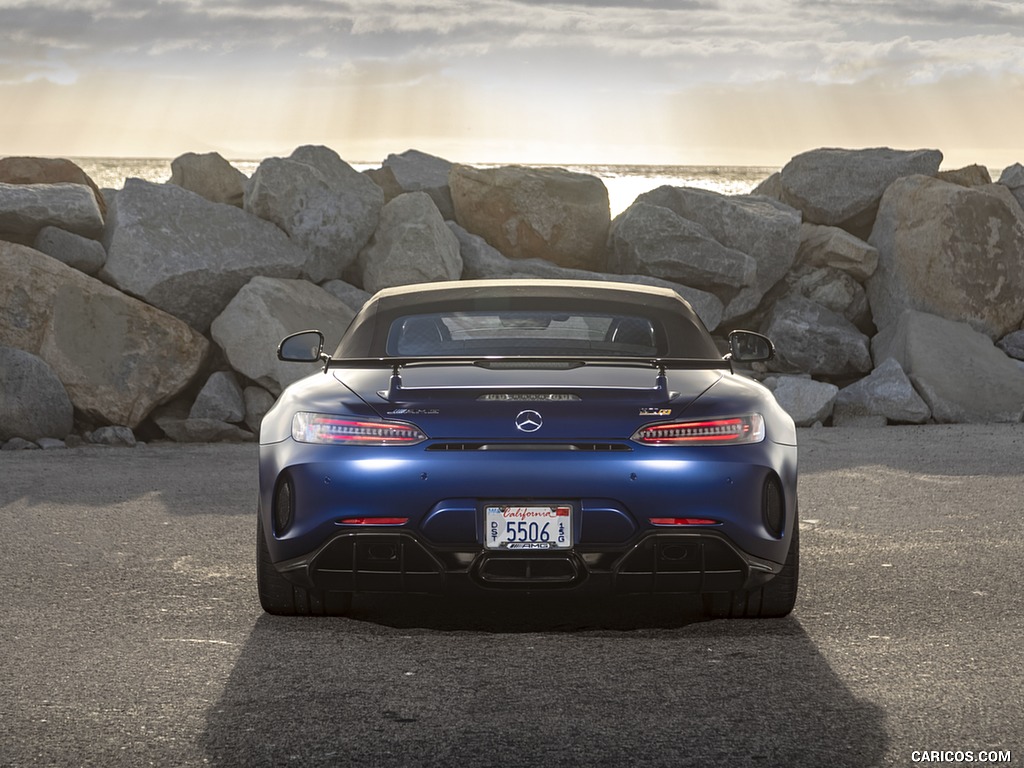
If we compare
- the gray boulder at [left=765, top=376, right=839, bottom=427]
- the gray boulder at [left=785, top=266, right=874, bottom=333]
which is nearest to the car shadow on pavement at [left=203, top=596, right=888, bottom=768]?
the gray boulder at [left=765, top=376, right=839, bottom=427]

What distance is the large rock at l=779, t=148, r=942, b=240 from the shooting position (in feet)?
60.1

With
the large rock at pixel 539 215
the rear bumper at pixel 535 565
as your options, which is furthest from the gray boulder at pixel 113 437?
the rear bumper at pixel 535 565

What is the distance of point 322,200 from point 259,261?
140 centimetres

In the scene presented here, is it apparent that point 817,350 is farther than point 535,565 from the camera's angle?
Yes

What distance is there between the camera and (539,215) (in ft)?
58.1

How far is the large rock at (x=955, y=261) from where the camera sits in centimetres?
1689

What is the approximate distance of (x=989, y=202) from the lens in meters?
17.3

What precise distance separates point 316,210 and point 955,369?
737 centimetres

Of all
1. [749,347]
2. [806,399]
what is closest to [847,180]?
[806,399]

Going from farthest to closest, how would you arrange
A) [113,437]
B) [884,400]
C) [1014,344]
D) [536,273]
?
[536,273], [1014,344], [884,400], [113,437]

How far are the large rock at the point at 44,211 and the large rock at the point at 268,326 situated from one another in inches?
80.7

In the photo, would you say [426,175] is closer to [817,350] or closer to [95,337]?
[817,350]

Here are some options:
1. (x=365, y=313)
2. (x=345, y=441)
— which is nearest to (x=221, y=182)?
(x=365, y=313)

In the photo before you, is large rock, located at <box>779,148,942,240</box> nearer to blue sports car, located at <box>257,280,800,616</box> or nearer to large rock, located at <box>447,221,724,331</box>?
large rock, located at <box>447,221,724,331</box>
